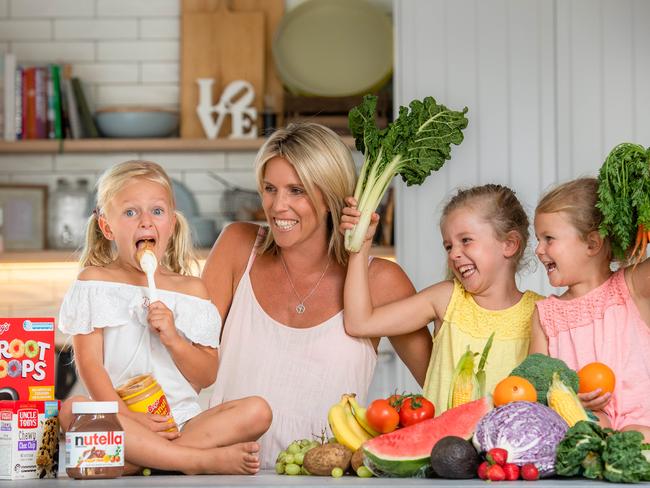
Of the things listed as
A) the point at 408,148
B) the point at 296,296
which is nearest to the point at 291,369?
the point at 296,296

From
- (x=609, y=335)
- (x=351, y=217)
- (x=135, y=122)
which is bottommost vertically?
(x=609, y=335)

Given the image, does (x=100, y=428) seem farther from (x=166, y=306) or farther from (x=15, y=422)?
(x=166, y=306)

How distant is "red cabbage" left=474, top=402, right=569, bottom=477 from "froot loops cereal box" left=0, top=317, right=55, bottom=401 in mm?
778

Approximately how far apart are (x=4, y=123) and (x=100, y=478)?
12.0 feet

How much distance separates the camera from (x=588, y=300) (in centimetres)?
223

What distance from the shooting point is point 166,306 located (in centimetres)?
219

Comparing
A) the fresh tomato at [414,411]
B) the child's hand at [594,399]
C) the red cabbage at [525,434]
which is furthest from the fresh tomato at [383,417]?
the child's hand at [594,399]

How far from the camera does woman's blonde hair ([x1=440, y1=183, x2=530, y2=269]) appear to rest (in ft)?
7.84

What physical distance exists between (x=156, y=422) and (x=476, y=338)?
30.3 inches

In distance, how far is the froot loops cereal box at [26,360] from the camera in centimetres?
188

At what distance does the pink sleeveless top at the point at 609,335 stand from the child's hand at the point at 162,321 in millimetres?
784

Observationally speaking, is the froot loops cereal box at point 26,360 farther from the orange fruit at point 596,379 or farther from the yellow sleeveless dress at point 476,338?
the orange fruit at point 596,379

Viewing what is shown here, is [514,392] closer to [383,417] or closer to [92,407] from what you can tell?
[383,417]

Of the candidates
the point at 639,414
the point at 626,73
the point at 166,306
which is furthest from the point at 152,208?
the point at 626,73
